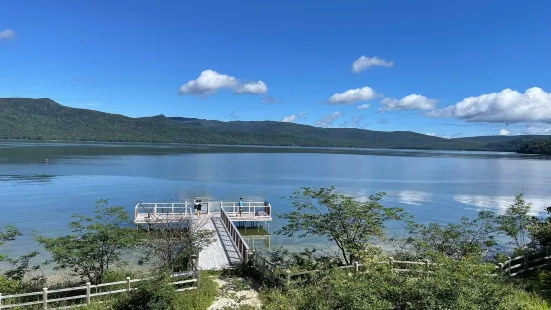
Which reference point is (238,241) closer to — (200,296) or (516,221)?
(200,296)

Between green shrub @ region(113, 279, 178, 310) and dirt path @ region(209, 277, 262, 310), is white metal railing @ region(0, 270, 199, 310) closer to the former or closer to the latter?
green shrub @ region(113, 279, 178, 310)

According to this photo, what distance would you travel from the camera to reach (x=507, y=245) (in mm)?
27562

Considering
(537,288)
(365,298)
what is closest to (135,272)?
(365,298)

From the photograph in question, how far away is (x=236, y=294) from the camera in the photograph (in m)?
15.1

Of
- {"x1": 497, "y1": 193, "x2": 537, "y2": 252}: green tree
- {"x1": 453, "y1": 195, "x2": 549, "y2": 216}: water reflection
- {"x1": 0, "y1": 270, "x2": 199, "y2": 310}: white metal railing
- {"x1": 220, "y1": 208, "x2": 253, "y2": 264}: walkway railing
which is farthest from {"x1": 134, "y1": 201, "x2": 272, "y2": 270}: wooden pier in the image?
{"x1": 453, "y1": 195, "x2": 549, "y2": 216}: water reflection

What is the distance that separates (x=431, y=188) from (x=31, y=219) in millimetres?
52541

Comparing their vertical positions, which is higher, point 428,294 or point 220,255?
point 428,294

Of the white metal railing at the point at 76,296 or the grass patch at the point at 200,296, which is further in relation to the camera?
the grass patch at the point at 200,296

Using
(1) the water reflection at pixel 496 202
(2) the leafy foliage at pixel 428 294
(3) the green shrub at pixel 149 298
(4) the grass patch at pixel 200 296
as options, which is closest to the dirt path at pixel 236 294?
(4) the grass patch at pixel 200 296

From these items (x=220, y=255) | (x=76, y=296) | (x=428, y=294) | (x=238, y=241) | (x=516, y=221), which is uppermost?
(x=428, y=294)

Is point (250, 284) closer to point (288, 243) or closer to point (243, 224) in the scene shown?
point (288, 243)

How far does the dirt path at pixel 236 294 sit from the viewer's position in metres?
13.9

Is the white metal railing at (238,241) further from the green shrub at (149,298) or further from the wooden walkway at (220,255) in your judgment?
the green shrub at (149,298)

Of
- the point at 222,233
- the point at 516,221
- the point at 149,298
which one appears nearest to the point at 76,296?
the point at 149,298
